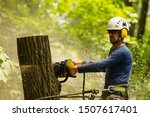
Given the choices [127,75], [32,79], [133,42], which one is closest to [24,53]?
[32,79]

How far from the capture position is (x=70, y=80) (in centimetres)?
1120

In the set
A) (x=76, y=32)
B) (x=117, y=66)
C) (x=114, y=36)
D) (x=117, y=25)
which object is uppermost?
(x=117, y=25)

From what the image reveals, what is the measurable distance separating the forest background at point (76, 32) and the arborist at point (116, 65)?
12.4ft

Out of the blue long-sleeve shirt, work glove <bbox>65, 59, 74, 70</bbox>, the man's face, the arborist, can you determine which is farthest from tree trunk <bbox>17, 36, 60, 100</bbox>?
the man's face

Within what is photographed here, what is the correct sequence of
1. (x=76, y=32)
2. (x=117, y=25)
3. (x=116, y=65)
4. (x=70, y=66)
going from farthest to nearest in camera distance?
(x=76, y=32) < (x=117, y=25) < (x=116, y=65) < (x=70, y=66)

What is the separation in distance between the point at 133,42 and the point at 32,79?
562cm

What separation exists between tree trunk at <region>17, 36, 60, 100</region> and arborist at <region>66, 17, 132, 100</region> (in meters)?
0.39

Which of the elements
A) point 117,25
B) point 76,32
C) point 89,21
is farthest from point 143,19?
point 117,25

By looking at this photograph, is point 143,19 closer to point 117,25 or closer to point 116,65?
point 117,25

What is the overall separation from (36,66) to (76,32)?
7759 mm

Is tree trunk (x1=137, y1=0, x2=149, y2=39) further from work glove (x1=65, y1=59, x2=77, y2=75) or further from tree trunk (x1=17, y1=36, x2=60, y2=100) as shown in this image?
Result: tree trunk (x1=17, y1=36, x2=60, y2=100)

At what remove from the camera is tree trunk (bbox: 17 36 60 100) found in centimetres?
520

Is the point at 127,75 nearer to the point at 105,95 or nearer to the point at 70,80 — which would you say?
the point at 105,95

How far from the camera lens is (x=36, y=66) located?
5.25m
